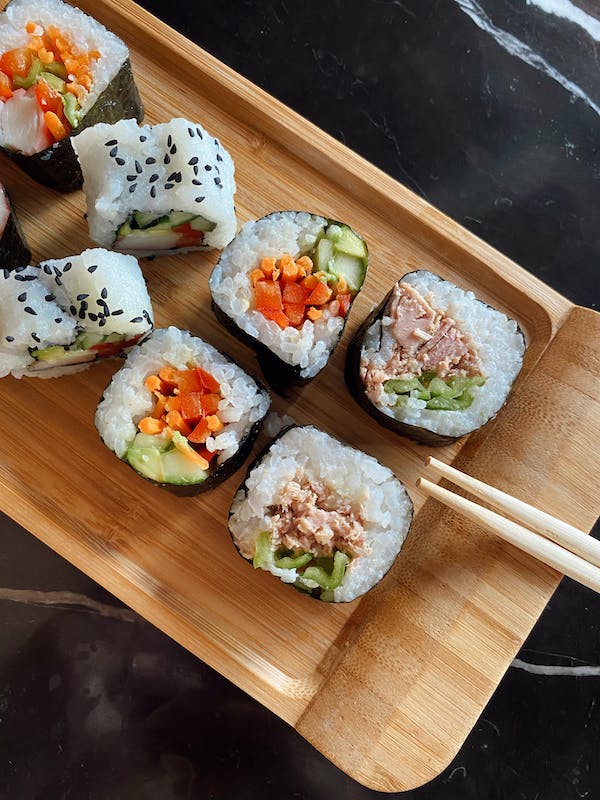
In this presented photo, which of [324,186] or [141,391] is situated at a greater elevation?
[324,186]

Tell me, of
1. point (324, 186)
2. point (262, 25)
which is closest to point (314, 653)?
point (324, 186)

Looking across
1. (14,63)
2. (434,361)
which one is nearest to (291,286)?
(434,361)

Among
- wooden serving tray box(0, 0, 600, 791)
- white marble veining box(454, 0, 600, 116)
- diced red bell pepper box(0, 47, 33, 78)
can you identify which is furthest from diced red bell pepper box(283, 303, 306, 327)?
white marble veining box(454, 0, 600, 116)

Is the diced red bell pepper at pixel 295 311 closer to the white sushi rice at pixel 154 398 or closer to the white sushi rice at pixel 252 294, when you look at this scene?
the white sushi rice at pixel 252 294

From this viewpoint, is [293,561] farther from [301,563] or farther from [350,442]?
[350,442]

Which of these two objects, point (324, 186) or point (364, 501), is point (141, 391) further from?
point (324, 186)

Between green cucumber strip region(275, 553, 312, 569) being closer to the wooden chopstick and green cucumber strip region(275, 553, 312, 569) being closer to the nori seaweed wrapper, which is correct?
the wooden chopstick
